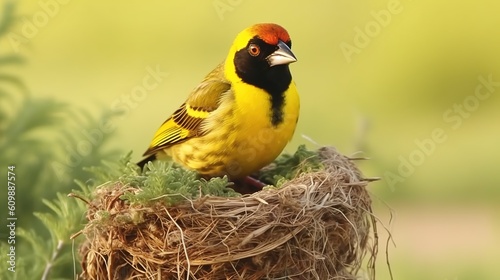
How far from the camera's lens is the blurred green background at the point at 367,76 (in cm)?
844

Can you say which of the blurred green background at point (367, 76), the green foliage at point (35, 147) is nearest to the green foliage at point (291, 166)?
the green foliage at point (35, 147)

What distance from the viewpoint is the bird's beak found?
4121mm

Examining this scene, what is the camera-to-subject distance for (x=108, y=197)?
146 inches

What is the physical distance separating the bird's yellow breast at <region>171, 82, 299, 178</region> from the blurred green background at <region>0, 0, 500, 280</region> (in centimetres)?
379

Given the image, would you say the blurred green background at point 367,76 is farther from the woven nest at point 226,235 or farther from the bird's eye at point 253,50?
the woven nest at point 226,235

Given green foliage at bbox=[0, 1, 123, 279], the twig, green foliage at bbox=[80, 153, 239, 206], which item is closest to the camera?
green foliage at bbox=[80, 153, 239, 206]

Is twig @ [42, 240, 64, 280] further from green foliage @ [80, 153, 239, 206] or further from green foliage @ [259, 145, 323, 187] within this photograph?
green foliage @ [259, 145, 323, 187]

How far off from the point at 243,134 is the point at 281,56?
1.24 ft

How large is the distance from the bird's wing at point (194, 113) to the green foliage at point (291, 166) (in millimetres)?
394

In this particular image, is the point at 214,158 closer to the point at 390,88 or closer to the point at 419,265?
the point at 419,265

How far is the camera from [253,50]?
4285 millimetres

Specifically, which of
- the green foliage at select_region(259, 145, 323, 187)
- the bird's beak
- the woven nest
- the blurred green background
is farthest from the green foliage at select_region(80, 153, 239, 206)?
the blurred green background

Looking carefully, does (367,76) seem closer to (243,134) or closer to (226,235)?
(243,134)

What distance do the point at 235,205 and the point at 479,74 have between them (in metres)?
6.42
